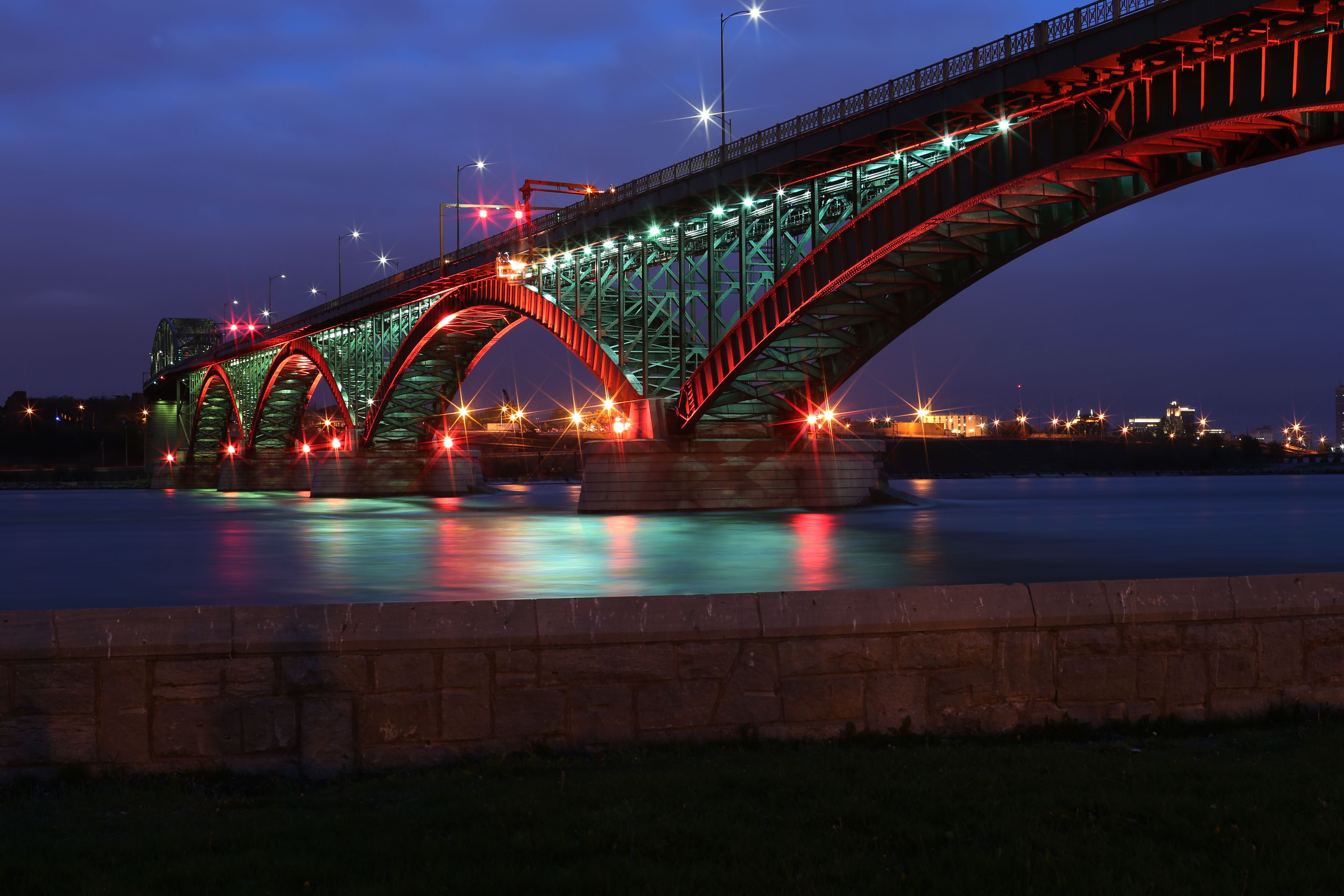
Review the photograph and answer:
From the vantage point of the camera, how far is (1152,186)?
1325 inches

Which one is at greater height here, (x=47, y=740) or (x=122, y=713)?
(x=122, y=713)

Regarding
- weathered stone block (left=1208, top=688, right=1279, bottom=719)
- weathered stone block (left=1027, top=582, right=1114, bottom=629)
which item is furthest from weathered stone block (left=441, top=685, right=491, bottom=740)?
weathered stone block (left=1208, top=688, right=1279, bottom=719)

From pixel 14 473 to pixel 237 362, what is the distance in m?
83.8

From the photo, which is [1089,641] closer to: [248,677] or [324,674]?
[324,674]

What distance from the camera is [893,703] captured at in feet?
28.2

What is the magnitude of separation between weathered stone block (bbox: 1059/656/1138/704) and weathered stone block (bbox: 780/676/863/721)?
166cm

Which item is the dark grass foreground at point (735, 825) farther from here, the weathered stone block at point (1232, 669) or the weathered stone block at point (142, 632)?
the weathered stone block at point (142, 632)

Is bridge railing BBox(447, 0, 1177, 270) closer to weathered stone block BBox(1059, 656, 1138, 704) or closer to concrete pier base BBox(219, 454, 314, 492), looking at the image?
weathered stone block BBox(1059, 656, 1138, 704)

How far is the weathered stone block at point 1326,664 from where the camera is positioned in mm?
9211

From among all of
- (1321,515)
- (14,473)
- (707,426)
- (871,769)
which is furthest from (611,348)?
(14,473)

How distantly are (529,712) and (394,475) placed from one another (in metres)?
91.3

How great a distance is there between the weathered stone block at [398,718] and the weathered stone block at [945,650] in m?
3.49

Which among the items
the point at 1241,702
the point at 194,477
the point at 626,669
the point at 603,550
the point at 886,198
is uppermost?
the point at 886,198

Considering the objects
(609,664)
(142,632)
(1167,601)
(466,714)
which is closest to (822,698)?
(609,664)
